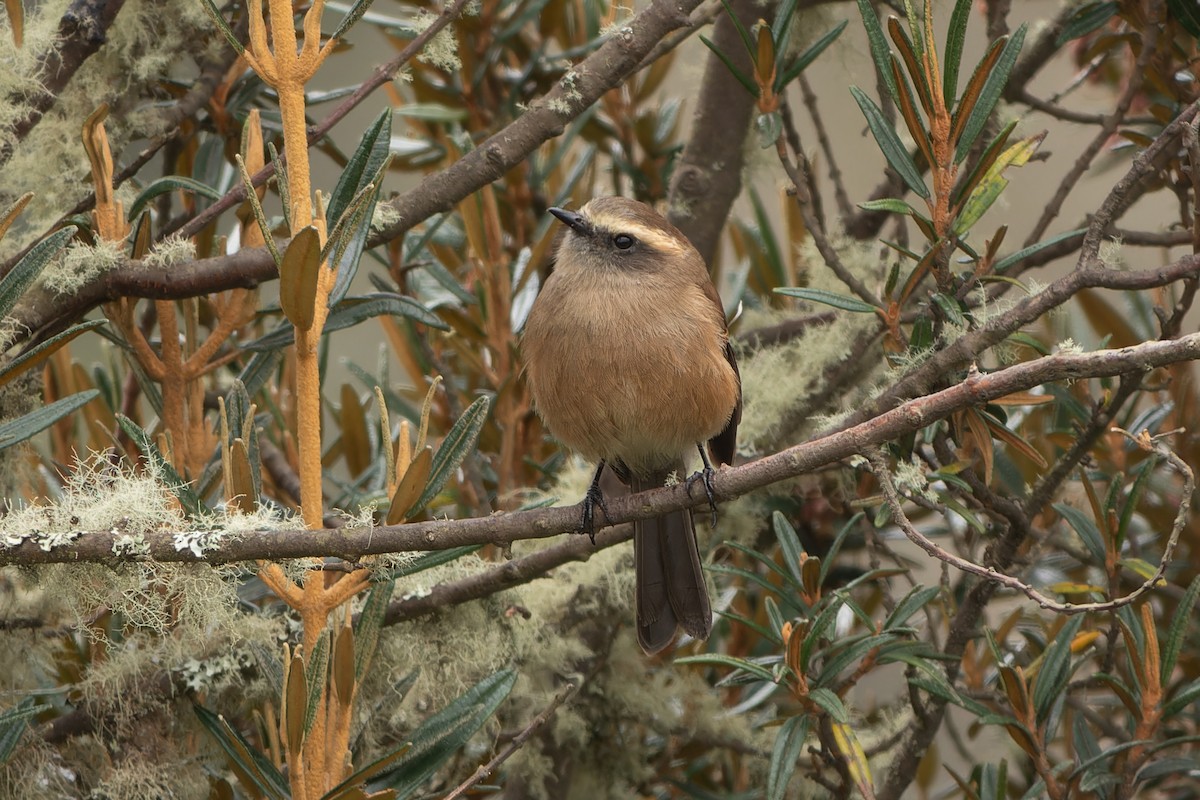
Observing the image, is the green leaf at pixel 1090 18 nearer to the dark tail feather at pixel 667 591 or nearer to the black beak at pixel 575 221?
the black beak at pixel 575 221

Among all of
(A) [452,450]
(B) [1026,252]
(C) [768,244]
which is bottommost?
(C) [768,244]

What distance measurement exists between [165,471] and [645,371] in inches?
47.5

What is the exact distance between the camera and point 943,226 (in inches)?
91.7

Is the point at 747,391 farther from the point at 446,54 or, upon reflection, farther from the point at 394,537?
the point at 394,537

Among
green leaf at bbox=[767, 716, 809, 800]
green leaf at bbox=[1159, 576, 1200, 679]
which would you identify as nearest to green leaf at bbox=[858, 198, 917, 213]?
green leaf at bbox=[1159, 576, 1200, 679]

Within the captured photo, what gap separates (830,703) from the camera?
89.7 inches

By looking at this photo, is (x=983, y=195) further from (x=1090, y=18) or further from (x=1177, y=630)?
(x=1177, y=630)

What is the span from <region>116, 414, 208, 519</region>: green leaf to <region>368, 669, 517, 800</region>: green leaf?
20.6 inches

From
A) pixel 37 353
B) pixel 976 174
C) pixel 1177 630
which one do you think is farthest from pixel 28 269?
pixel 1177 630

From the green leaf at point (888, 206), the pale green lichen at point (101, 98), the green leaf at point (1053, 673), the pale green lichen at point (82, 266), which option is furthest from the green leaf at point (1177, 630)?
the pale green lichen at point (101, 98)

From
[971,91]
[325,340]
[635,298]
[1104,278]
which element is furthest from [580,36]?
[1104,278]

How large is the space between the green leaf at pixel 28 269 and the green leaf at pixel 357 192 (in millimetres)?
435

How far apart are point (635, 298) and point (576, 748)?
1073mm

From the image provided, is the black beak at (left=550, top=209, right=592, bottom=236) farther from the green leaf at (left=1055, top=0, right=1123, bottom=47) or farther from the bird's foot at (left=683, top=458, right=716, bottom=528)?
the green leaf at (left=1055, top=0, right=1123, bottom=47)
